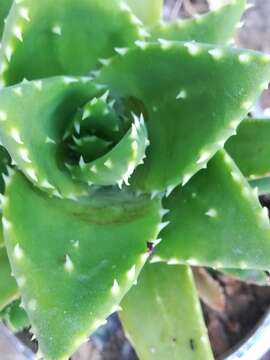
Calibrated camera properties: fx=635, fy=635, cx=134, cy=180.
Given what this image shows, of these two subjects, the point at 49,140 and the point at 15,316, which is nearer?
the point at 49,140

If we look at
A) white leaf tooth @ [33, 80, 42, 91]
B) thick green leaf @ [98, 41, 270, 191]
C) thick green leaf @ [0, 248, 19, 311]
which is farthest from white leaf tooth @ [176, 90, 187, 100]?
thick green leaf @ [0, 248, 19, 311]

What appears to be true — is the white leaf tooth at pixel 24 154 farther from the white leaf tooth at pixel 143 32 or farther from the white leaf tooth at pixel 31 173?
the white leaf tooth at pixel 143 32

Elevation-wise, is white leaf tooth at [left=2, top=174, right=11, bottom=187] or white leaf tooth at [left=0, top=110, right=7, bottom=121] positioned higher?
white leaf tooth at [left=0, top=110, right=7, bottom=121]

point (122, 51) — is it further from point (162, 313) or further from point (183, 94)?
point (162, 313)

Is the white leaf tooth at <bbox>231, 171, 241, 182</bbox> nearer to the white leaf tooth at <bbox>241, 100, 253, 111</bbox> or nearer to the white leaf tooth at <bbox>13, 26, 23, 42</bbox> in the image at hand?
the white leaf tooth at <bbox>241, 100, 253, 111</bbox>

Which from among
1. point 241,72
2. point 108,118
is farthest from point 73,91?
point 241,72

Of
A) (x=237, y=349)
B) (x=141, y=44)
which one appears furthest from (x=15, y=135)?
(x=237, y=349)
